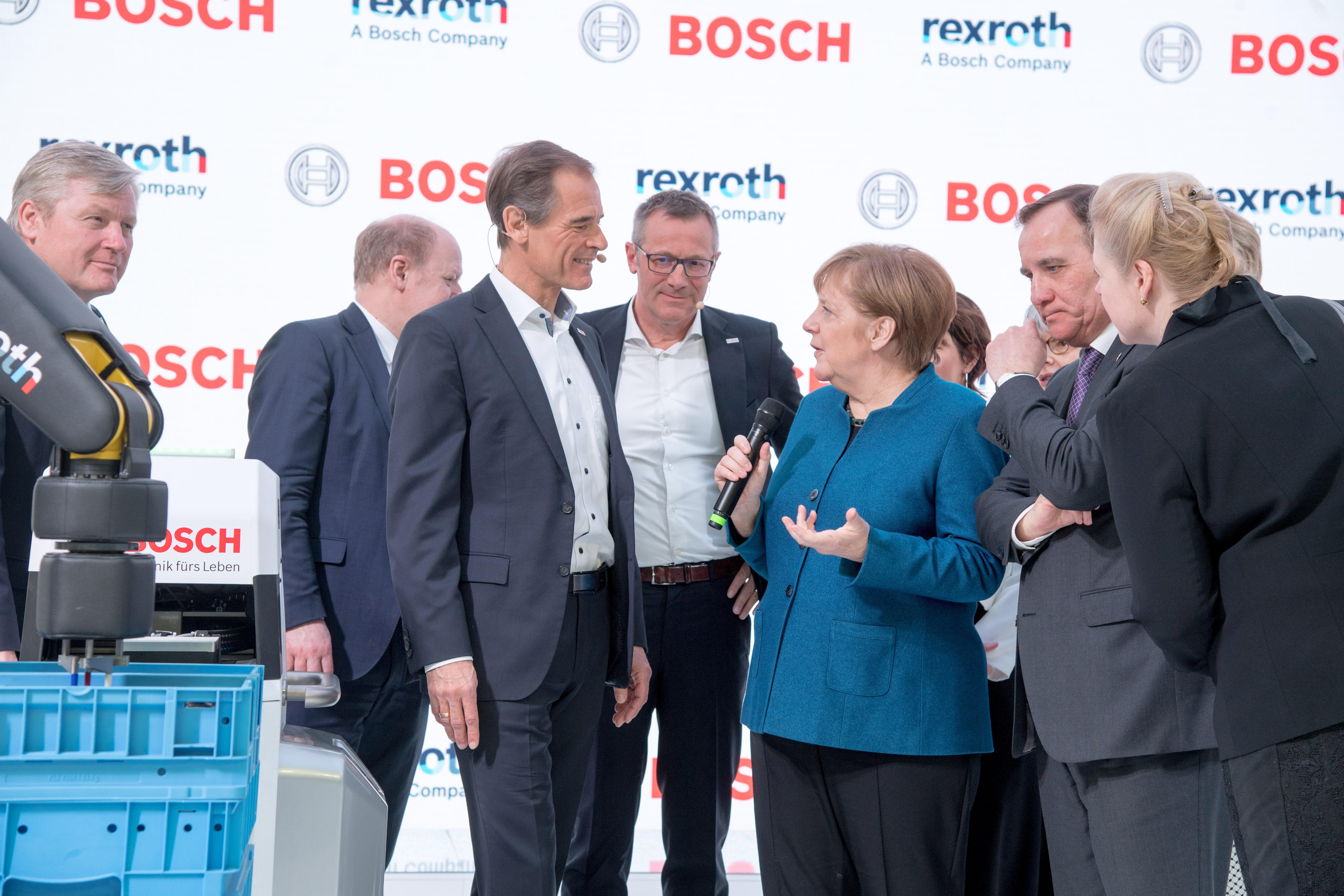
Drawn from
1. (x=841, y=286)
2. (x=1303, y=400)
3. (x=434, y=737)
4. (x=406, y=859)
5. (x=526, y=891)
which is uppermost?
(x=841, y=286)

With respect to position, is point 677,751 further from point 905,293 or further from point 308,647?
point 905,293

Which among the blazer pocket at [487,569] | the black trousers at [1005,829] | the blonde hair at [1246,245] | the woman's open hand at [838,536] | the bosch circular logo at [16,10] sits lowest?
the black trousers at [1005,829]

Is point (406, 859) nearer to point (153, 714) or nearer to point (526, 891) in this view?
point (526, 891)

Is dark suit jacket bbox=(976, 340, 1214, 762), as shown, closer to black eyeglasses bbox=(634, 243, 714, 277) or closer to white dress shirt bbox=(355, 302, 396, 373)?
black eyeglasses bbox=(634, 243, 714, 277)

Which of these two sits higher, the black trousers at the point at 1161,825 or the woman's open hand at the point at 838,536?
the woman's open hand at the point at 838,536

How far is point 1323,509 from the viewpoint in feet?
4.54

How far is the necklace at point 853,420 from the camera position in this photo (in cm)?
214

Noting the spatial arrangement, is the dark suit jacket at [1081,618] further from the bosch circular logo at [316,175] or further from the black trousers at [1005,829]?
the bosch circular logo at [316,175]

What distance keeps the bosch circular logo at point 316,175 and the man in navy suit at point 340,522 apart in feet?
4.33

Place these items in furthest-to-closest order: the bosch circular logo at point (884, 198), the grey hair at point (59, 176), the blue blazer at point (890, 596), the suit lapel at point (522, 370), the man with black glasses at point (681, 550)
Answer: the bosch circular logo at point (884, 198) → the man with black glasses at point (681, 550) → the grey hair at point (59, 176) → the suit lapel at point (522, 370) → the blue blazer at point (890, 596)

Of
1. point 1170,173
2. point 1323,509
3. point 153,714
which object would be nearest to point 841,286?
point 1170,173

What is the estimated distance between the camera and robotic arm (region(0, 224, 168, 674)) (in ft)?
3.04

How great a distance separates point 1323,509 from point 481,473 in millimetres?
1330

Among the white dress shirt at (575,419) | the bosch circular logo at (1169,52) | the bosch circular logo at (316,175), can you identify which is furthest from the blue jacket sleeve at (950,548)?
the bosch circular logo at (1169,52)
